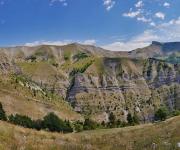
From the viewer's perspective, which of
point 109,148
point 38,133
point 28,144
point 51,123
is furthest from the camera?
point 51,123

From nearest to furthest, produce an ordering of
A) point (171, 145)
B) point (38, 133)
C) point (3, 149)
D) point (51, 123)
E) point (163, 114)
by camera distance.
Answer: point (3, 149), point (171, 145), point (38, 133), point (51, 123), point (163, 114)

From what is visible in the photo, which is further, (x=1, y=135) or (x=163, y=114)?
(x=163, y=114)

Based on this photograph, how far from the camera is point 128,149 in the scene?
63.9 ft

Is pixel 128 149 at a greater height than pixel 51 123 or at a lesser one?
greater

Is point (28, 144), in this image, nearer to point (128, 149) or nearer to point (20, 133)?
point (20, 133)

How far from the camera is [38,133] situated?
22.8m

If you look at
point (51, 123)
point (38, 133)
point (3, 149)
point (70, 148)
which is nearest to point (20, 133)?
point (38, 133)

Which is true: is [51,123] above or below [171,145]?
below

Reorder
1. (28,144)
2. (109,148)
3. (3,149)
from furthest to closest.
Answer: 1. (109,148)
2. (28,144)
3. (3,149)

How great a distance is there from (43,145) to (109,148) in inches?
156

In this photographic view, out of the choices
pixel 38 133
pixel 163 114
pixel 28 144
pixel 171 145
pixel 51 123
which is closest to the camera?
pixel 28 144

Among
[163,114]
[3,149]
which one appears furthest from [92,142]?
[163,114]

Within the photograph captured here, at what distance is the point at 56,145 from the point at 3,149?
12.5 ft

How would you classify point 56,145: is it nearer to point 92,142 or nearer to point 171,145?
point 92,142
